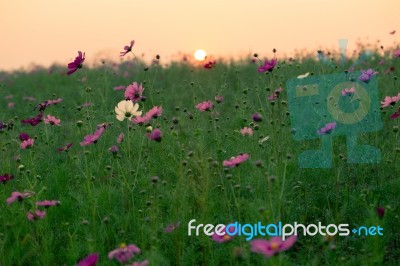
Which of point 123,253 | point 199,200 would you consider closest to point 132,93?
point 199,200

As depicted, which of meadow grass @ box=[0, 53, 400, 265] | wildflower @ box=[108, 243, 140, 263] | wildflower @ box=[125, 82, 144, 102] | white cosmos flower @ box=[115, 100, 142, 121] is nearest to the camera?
wildflower @ box=[108, 243, 140, 263]

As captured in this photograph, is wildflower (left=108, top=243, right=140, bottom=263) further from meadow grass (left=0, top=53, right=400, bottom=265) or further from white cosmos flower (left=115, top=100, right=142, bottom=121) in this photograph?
white cosmos flower (left=115, top=100, right=142, bottom=121)

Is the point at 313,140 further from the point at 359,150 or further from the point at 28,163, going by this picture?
the point at 28,163

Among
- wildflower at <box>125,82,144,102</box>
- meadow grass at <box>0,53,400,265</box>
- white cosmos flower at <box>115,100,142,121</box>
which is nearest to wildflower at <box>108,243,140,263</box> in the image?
meadow grass at <box>0,53,400,265</box>

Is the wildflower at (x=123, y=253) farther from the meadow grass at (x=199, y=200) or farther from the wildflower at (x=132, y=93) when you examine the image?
the wildflower at (x=132, y=93)

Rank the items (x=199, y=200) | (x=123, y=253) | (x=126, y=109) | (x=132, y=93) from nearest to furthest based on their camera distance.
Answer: (x=123, y=253), (x=199, y=200), (x=126, y=109), (x=132, y=93)

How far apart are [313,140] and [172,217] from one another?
163 centimetres

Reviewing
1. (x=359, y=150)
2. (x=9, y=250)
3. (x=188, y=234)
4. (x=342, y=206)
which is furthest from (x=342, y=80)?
(x=9, y=250)

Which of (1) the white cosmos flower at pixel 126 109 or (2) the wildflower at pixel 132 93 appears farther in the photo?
(2) the wildflower at pixel 132 93

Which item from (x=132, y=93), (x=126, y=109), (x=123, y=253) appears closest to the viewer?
(x=123, y=253)

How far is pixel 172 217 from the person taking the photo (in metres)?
2.70

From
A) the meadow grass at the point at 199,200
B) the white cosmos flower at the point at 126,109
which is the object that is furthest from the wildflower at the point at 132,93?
the white cosmos flower at the point at 126,109

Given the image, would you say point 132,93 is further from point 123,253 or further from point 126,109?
point 123,253

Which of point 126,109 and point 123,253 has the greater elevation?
point 126,109
